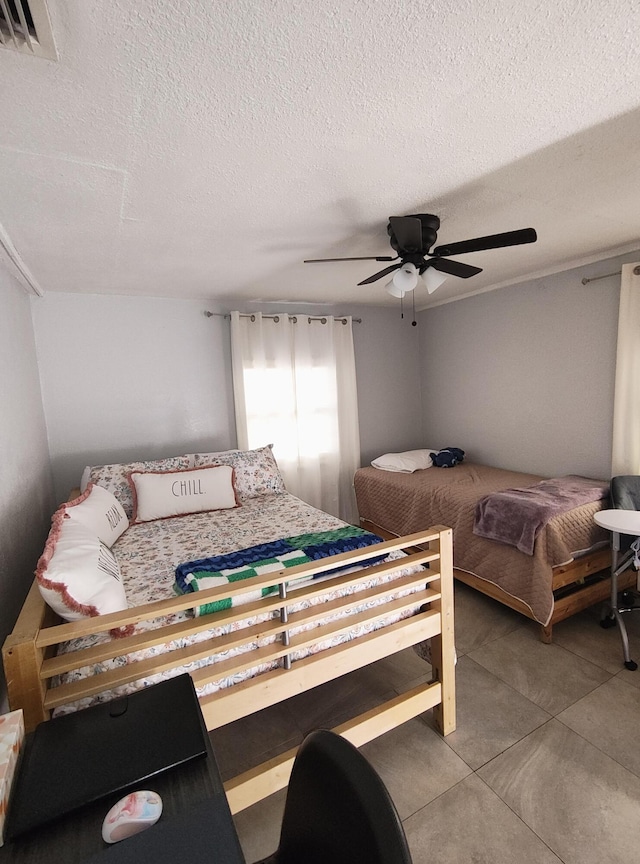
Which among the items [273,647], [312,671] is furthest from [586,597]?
[273,647]

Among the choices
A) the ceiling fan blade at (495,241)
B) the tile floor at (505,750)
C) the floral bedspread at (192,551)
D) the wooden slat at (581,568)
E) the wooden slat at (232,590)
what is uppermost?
the ceiling fan blade at (495,241)

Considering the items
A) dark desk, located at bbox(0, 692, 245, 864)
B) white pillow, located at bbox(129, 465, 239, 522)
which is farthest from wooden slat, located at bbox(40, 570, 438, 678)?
white pillow, located at bbox(129, 465, 239, 522)

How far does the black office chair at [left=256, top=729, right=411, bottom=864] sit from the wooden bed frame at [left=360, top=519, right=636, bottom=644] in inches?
75.5

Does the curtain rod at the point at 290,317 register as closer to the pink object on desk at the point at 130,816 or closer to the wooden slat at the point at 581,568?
the wooden slat at the point at 581,568

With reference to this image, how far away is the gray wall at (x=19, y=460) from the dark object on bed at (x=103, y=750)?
0.74 metres

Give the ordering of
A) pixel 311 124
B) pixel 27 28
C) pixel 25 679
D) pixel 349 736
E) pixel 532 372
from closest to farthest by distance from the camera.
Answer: pixel 27 28 → pixel 25 679 → pixel 311 124 → pixel 349 736 → pixel 532 372

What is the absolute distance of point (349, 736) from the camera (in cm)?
142

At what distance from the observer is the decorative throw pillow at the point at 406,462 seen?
3.55m

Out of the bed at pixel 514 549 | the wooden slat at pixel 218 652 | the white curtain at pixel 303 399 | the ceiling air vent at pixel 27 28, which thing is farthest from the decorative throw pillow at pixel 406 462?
the ceiling air vent at pixel 27 28

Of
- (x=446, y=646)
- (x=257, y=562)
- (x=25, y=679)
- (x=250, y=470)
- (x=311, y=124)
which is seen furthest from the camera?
(x=250, y=470)

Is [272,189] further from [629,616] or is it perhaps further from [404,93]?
[629,616]

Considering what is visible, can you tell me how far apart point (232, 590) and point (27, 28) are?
4.71 feet

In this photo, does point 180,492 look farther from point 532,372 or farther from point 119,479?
point 532,372

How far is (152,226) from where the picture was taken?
1844 millimetres
